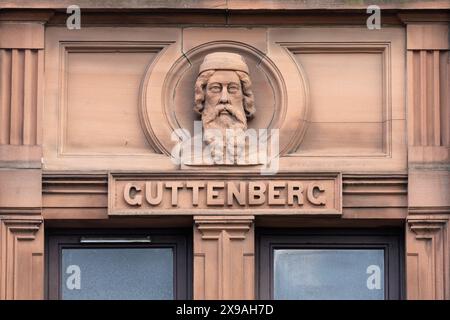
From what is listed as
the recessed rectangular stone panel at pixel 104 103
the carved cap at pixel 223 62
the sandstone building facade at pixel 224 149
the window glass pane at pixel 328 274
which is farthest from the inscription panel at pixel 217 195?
the carved cap at pixel 223 62

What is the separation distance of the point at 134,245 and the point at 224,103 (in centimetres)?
146

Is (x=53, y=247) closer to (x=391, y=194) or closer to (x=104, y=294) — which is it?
(x=104, y=294)

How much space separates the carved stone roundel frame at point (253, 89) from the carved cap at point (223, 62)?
12cm

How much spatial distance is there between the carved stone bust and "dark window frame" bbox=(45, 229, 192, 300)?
0.83 metres

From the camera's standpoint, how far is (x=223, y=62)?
3061 cm

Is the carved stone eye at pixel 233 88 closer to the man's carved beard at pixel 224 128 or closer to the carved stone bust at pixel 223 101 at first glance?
the carved stone bust at pixel 223 101

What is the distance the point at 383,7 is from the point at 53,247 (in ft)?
11.4

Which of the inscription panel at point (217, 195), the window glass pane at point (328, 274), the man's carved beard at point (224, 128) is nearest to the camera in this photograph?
the inscription panel at point (217, 195)

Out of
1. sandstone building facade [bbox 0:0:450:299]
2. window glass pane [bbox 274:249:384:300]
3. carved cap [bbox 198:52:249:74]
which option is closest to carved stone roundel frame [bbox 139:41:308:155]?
sandstone building facade [bbox 0:0:450:299]

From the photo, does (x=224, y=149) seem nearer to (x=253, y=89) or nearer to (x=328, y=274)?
(x=253, y=89)

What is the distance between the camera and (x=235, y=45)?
30797mm

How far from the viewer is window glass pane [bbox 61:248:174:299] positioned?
30641mm

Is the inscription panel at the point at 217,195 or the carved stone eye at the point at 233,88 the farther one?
the carved stone eye at the point at 233,88

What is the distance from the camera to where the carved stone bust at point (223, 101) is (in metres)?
30.5
